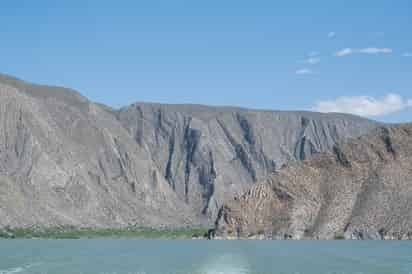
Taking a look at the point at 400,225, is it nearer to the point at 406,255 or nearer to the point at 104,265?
the point at 406,255

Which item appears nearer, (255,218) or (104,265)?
(104,265)

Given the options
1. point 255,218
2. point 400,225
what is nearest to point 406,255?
point 400,225

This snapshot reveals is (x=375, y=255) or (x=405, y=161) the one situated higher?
(x=405, y=161)

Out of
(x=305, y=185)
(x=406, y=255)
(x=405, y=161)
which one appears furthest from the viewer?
(x=305, y=185)

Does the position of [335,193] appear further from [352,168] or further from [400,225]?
[400,225]

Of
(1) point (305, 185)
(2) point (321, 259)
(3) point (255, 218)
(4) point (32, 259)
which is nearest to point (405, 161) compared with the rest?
(1) point (305, 185)

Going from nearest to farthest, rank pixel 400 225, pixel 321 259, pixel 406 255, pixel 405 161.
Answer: pixel 321 259 → pixel 406 255 → pixel 400 225 → pixel 405 161
